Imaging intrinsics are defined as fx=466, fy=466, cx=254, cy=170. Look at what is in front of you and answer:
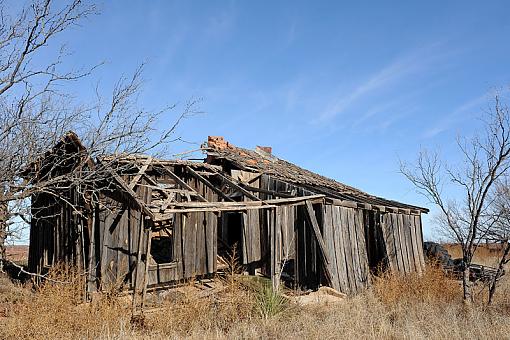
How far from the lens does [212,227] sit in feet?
43.6

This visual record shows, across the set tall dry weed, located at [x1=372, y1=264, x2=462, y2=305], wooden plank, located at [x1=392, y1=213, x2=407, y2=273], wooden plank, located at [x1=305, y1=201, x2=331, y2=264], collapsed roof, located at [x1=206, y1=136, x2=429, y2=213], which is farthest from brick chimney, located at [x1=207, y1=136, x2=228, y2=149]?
tall dry weed, located at [x1=372, y1=264, x2=462, y2=305]

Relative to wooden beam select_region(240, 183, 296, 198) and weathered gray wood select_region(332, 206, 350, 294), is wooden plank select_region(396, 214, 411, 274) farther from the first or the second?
A: wooden beam select_region(240, 183, 296, 198)

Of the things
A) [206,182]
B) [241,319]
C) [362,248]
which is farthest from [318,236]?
[241,319]

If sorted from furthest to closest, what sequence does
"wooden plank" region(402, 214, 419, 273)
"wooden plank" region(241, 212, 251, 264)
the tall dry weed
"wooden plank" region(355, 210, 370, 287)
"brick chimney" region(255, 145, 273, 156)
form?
"brick chimney" region(255, 145, 273, 156)
"wooden plank" region(402, 214, 419, 273)
"wooden plank" region(241, 212, 251, 264)
"wooden plank" region(355, 210, 370, 287)
the tall dry weed

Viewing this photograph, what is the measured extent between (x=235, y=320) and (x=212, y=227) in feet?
17.3

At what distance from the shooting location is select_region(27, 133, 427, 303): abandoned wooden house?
11000 mm

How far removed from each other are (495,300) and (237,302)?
689 cm

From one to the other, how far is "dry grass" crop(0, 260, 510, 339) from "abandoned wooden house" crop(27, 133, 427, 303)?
1.78 meters

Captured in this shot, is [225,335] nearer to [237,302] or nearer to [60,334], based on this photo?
[237,302]

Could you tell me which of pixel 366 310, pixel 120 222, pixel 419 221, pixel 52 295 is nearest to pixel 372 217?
pixel 419 221

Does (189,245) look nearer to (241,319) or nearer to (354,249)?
(354,249)

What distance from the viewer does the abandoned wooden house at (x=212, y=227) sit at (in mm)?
11000

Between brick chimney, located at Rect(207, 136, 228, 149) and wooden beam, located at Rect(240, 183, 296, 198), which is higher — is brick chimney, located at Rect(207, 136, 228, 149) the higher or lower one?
the higher one

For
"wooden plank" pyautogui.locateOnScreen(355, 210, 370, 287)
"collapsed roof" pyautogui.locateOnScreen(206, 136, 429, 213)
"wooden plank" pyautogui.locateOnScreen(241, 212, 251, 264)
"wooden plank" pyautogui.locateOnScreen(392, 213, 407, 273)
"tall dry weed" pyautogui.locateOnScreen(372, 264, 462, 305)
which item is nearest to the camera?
"tall dry weed" pyautogui.locateOnScreen(372, 264, 462, 305)
